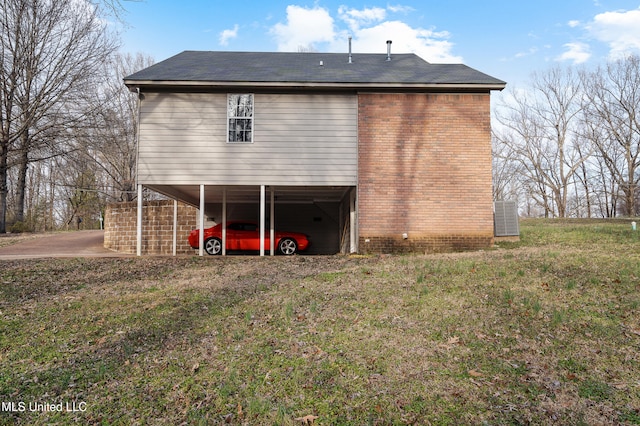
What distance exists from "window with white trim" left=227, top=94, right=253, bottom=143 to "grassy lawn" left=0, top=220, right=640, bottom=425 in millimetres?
5065

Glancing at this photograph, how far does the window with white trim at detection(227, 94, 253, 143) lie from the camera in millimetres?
12055

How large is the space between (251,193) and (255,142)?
322 cm

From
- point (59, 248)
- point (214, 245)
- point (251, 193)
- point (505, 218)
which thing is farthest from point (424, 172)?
point (59, 248)

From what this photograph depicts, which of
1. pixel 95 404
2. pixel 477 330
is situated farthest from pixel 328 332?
pixel 95 404

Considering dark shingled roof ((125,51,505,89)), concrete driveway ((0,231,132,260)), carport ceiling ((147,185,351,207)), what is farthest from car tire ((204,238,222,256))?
dark shingled roof ((125,51,505,89))

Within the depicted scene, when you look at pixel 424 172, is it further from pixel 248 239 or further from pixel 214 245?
pixel 214 245

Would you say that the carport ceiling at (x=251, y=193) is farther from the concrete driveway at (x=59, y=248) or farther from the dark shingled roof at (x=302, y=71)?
the dark shingled roof at (x=302, y=71)

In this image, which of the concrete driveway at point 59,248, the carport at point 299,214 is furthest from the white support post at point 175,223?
the concrete driveway at point 59,248

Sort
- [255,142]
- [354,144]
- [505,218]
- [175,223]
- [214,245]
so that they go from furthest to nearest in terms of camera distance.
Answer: [175,223]
[214,245]
[505,218]
[354,144]
[255,142]

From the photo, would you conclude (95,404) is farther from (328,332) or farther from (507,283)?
(507,283)

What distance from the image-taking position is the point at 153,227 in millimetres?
16609

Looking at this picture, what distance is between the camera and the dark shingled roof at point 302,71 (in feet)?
38.6

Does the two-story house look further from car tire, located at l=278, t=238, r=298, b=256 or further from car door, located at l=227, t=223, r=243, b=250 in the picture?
car tire, located at l=278, t=238, r=298, b=256

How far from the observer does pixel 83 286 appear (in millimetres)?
7918
